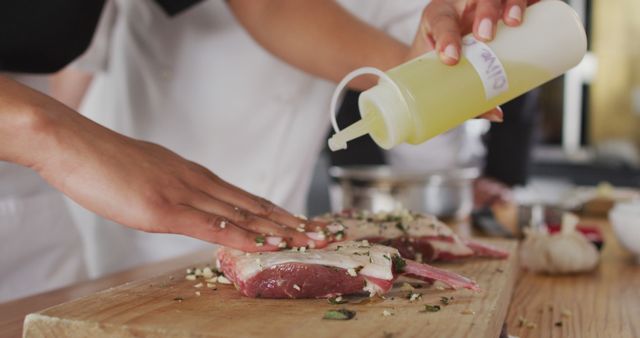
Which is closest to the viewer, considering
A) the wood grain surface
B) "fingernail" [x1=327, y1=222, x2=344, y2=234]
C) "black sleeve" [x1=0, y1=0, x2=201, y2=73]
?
the wood grain surface

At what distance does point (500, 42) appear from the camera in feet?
3.73

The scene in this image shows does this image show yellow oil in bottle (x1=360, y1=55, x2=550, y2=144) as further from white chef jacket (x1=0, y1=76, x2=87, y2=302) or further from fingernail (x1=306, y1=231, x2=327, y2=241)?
white chef jacket (x1=0, y1=76, x2=87, y2=302)

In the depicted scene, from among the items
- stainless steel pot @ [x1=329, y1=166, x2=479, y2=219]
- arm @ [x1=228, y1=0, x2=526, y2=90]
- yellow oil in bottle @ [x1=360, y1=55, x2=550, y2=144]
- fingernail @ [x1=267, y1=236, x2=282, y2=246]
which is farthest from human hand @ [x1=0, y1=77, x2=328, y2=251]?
stainless steel pot @ [x1=329, y1=166, x2=479, y2=219]

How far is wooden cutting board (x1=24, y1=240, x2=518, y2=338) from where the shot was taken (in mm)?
964

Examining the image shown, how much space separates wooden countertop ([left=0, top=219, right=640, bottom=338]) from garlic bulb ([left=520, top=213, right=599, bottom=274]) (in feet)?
0.07

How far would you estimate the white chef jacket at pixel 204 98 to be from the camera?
7.36ft

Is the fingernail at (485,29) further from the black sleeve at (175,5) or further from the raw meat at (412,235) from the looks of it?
the black sleeve at (175,5)

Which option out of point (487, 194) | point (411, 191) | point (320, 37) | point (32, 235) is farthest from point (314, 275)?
point (487, 194)

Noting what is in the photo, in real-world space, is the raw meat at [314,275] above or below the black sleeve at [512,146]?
below

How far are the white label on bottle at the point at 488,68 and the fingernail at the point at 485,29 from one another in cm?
1

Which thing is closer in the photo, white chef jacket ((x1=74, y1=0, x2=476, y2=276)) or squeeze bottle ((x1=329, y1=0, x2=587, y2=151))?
squeeze bottle ((x1=329, y1=0, x2=587, y2=151))

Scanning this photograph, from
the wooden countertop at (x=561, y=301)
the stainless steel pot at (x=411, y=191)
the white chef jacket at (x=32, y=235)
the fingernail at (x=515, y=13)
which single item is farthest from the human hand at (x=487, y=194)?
the fingernail at (x=515, y=13)

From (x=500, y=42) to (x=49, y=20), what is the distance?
2.97 ft

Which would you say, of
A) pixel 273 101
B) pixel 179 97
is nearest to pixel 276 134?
pixel 273 101
